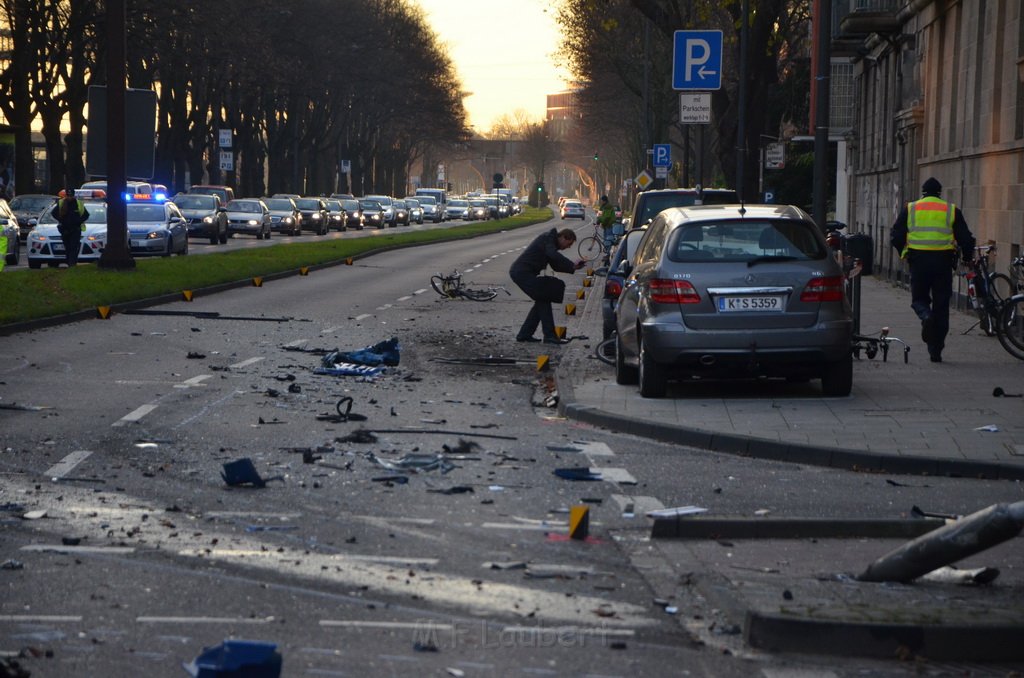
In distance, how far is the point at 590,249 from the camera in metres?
50.2

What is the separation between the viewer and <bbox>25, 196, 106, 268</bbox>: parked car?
36.4 metres

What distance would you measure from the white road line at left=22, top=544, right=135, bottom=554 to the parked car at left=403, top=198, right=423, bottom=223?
9257cm

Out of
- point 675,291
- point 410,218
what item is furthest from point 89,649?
point 410,218

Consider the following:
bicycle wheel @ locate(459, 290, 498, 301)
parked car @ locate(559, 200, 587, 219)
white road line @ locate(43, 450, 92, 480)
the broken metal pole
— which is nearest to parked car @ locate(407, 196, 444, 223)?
parked car @ locate(559, 200, 587, 219)

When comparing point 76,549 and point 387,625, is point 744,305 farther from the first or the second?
point 387,625

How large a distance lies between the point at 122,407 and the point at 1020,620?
8251 millimetres

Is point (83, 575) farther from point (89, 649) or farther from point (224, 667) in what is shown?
point (224, 667)

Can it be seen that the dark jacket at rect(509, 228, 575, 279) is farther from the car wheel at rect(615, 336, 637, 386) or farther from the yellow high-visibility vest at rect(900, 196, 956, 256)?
the car wheel at rect(615, 336, 637, 386)

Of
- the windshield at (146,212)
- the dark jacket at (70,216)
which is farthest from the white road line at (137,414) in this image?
the windshield at (146,212)

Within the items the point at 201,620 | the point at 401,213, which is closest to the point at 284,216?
the point at 401,213

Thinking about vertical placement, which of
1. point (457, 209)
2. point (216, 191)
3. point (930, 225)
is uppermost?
point (930, 225)

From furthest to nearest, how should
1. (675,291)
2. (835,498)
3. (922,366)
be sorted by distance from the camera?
(922,366) < (675,291) < (835,498)

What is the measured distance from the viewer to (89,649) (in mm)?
5602

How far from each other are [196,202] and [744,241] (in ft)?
148
